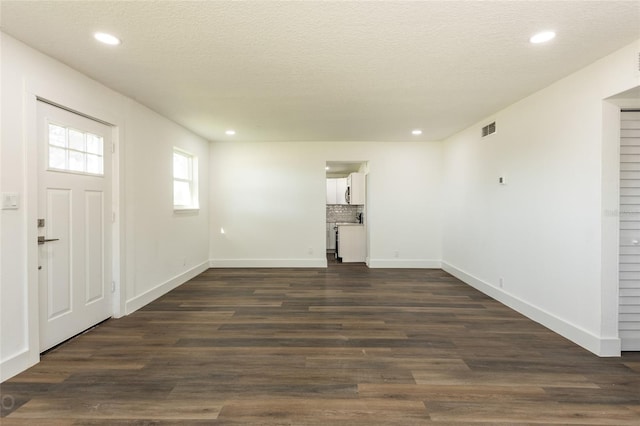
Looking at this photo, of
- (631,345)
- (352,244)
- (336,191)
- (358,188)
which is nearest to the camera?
(631,345)

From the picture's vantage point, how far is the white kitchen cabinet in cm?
673

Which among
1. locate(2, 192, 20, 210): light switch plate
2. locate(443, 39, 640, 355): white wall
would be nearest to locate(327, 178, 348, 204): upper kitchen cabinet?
locate(443, 39, 640, 355): white wall

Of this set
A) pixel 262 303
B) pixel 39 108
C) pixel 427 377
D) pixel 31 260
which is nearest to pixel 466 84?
pixel 427 377

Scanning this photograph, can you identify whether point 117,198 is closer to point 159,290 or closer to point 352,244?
point 159,290

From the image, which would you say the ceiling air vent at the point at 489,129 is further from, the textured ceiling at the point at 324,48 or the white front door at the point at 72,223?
the white front door at the point at 72,223

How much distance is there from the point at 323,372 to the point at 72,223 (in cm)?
265

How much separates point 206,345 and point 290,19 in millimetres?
2738

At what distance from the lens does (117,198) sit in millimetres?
3373

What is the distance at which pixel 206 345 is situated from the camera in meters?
2.76

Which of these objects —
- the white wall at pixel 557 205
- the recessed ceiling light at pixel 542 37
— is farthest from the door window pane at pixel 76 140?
the white wall at pixel 557 205

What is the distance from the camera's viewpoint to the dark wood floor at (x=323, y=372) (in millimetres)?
1858

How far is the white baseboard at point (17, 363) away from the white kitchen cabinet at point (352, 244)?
516 cm

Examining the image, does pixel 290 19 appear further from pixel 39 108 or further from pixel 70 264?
pixel 70 264

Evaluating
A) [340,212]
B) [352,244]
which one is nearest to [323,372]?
[352,244]
